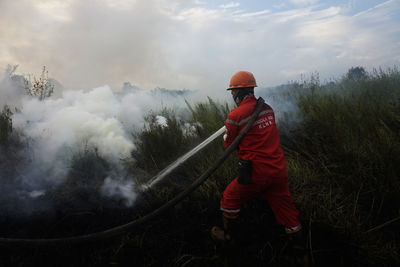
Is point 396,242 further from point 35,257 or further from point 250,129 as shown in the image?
point 35,257

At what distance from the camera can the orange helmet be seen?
276cm

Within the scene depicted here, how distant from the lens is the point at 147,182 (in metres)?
3.85

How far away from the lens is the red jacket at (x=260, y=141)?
2432mm

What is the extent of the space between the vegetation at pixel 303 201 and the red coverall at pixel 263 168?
39 cm

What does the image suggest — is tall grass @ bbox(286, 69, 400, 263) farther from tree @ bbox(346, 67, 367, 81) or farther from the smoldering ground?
tree @ bbox(346, 67, 367, 81)

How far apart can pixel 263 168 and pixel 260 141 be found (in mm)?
294

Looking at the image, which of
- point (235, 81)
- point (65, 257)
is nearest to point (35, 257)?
point (65, 257)

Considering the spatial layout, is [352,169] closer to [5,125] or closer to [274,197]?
[274,197]

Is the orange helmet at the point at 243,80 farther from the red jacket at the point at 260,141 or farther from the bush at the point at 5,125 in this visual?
the bush at the point at 5,125

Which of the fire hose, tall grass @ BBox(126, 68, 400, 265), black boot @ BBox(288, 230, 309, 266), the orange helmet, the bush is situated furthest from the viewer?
the bush

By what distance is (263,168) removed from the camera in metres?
2.42

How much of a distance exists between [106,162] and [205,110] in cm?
283

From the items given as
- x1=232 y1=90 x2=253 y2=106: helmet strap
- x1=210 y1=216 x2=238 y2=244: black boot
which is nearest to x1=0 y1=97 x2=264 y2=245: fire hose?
x1=232 y1=90 x2=253 y2=106: helmet strap

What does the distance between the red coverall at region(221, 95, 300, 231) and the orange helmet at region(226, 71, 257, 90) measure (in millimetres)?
266
